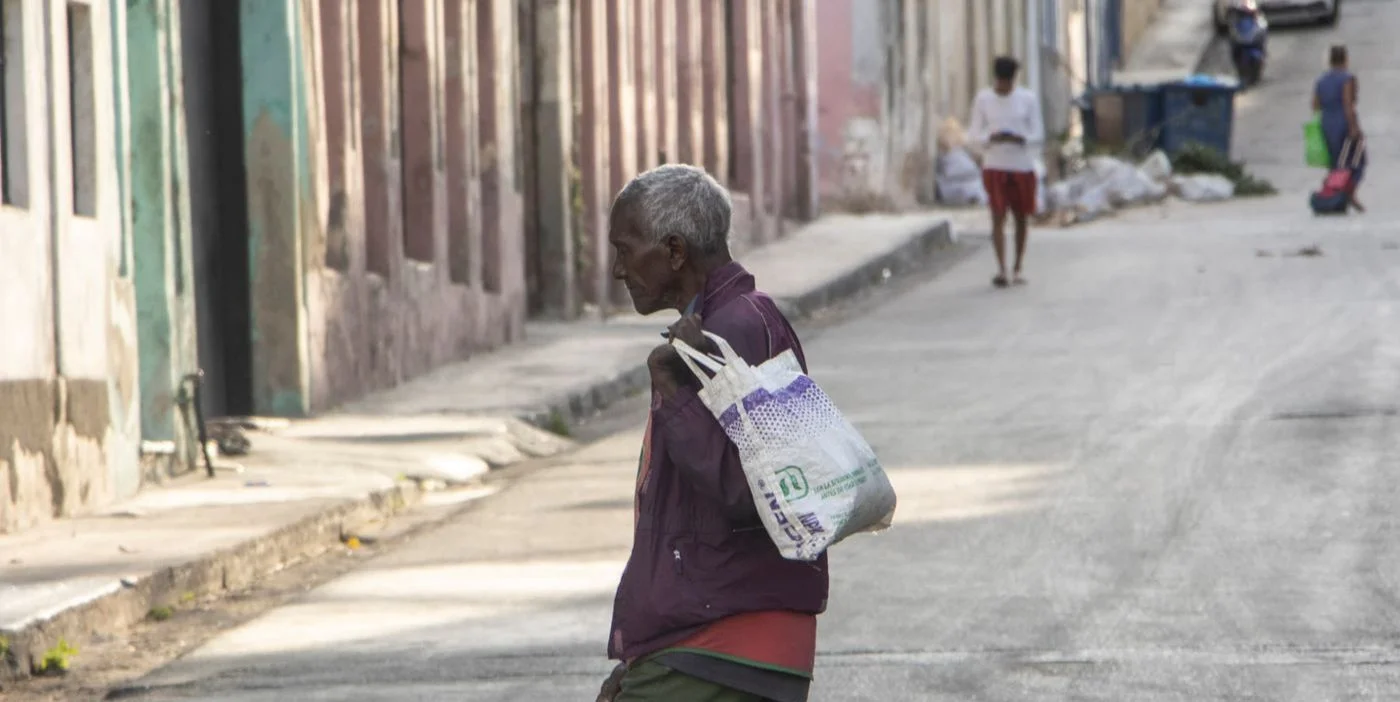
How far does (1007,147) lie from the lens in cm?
1961

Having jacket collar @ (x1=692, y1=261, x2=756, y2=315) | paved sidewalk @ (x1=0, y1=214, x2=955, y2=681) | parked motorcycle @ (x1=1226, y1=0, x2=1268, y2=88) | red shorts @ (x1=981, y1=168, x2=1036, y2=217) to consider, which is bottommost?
paved sidewalk @ (x1=0, y1=214, x2=955, y2=681)

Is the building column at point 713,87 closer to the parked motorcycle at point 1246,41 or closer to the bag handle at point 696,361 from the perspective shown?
the bag handle at point 696,361

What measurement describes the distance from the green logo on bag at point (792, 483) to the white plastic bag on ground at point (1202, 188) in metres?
25.7

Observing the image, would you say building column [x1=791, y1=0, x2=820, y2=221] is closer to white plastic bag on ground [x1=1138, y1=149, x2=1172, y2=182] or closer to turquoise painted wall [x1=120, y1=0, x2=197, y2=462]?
white plastic bag on ground [x1=1138, y1=149, x2=1172, y2=182]

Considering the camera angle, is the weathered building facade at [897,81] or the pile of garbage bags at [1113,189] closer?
the pile of garbage bags at [1113,189]

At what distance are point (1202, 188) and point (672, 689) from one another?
25.8m

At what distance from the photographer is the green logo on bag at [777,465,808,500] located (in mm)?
3861

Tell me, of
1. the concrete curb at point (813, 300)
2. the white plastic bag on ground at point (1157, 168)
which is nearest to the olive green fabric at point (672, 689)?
the concrete curb at point (813, 300)

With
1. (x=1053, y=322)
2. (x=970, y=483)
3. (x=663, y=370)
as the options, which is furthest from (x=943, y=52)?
(x=663, y=370)

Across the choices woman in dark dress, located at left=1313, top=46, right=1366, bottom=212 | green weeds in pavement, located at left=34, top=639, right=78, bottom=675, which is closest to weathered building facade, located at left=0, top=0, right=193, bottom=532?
green weeds in pavement, located at left=34, top=639, right=78, bottom=675

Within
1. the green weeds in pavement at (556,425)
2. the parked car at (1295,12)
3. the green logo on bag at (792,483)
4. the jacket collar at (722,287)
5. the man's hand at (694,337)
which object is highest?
the parked car at (1295,12)

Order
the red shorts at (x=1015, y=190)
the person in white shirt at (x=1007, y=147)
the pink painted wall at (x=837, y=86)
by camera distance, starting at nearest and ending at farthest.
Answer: the person in white shirt at (x=1007, y=147), the red shorts at (x=1015, y=190), the pink painted wall at (x=837, y=86)

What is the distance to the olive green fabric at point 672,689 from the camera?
4.02m

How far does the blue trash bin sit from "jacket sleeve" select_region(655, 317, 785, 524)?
29577 mm
